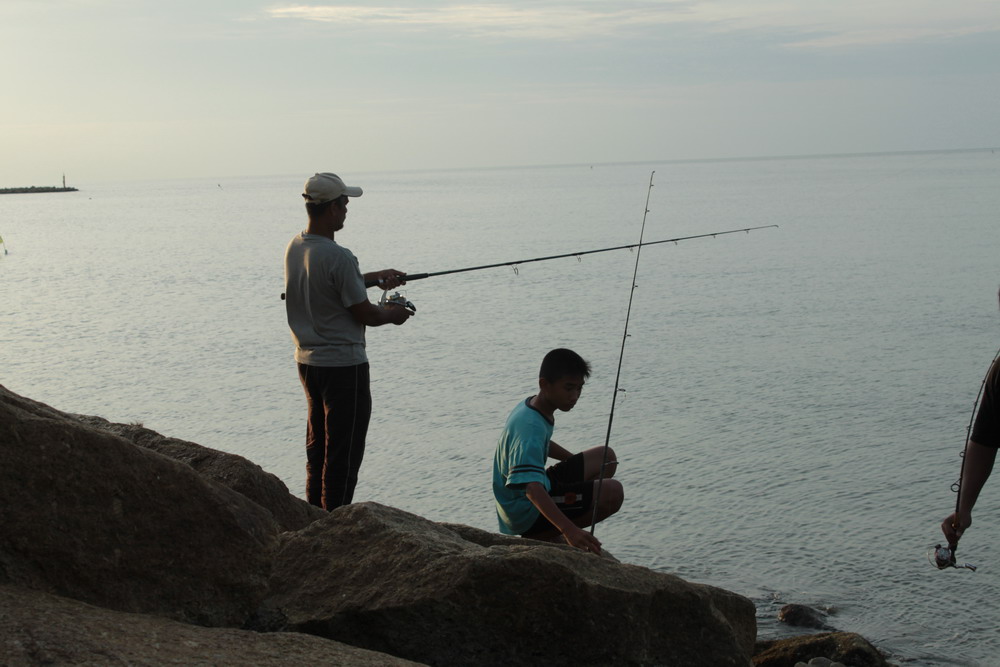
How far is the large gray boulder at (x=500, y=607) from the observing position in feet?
9.46

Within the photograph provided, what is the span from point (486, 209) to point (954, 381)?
3707 centimetres

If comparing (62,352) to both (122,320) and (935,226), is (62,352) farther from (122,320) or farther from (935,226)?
(935,226)

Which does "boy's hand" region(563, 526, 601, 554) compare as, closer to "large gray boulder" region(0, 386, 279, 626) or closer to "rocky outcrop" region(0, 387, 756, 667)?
"rocky outcrop" region(0, 387, 756, 667)

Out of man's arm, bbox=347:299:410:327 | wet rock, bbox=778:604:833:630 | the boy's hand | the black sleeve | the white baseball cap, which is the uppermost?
the white baseball cap

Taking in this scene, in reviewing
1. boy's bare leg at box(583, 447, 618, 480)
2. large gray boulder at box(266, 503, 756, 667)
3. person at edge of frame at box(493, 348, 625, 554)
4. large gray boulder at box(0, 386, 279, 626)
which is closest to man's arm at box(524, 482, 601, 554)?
person at edge of frame at box(493, 348, 625, 554)

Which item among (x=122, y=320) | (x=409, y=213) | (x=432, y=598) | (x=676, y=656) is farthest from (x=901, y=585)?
(x=409, y=213)

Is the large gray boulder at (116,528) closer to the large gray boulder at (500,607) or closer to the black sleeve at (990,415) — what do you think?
the large gray boulder at (500,607)

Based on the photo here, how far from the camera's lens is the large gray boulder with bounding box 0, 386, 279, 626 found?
2.76m

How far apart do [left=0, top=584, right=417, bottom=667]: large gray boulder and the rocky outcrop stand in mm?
10

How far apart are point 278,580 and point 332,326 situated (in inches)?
52.0

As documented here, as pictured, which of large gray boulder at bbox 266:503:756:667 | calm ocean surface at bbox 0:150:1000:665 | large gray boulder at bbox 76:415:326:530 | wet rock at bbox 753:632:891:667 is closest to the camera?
large gray boulder at bbox 266:503:756:667

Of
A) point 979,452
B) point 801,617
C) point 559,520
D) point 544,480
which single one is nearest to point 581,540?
point 559,520

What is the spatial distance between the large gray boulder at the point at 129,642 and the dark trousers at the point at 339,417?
1486mm

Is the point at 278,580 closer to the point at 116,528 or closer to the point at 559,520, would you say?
the point at 116,528
